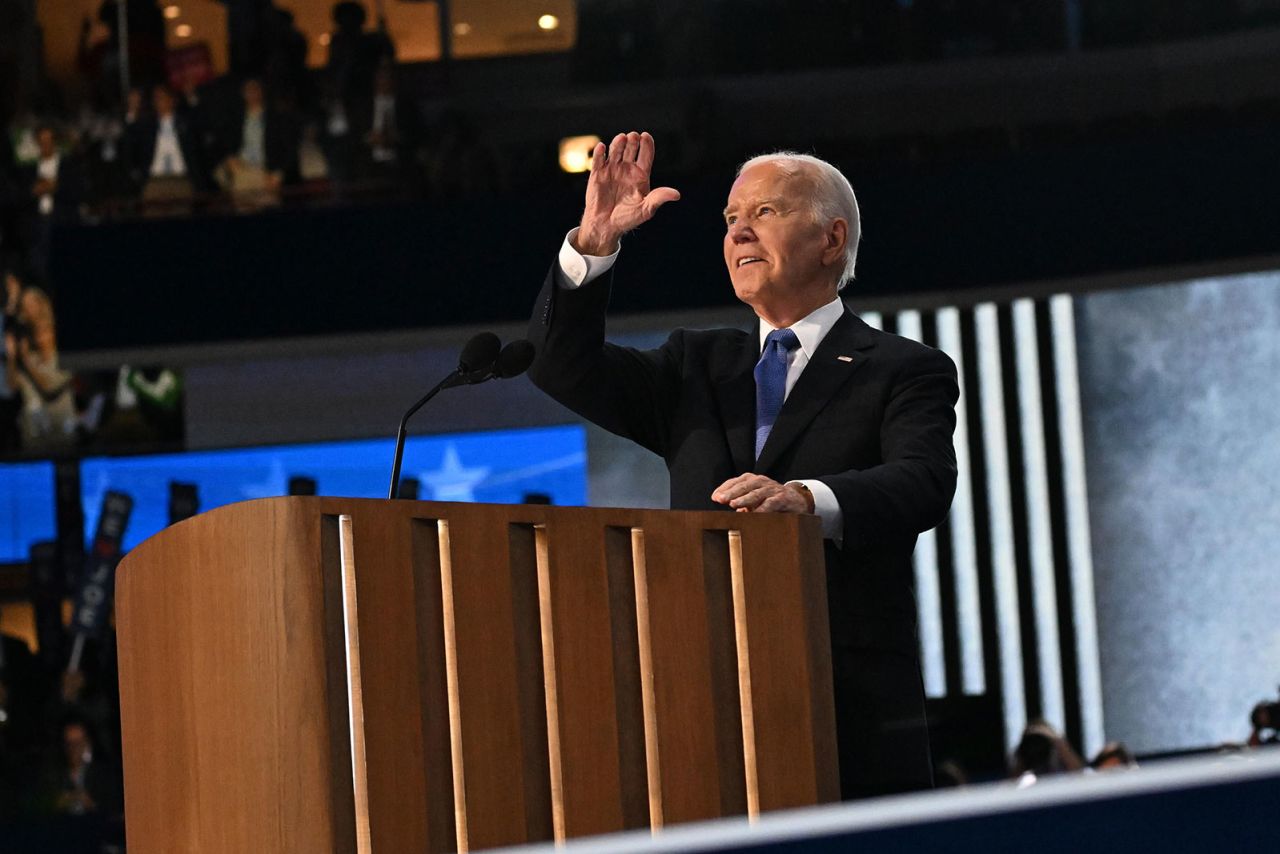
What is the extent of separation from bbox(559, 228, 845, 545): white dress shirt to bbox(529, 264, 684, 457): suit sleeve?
1cm

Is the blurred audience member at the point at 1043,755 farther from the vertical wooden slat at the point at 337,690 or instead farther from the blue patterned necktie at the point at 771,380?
the vertical wooden slat at the point at 337,690

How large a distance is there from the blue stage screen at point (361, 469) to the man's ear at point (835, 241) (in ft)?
21.8

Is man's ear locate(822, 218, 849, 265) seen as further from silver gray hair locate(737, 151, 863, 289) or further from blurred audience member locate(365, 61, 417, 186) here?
blurred audience member locate(365, 61, 417, 186)

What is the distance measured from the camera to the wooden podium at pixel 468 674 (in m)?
1.65

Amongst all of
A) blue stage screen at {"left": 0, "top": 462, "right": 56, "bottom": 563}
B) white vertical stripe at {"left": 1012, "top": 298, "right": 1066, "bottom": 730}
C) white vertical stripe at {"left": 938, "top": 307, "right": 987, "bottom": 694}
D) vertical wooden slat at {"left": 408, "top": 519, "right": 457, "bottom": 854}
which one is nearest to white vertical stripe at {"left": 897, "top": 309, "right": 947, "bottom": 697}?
white vertical stripe at {"left": 938, "top": 307, "right": 987, "bottom": 694}

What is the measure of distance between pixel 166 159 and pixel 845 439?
6709mm

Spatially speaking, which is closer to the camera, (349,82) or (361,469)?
(349,82)

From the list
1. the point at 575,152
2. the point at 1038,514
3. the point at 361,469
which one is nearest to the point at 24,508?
the point at 361,469

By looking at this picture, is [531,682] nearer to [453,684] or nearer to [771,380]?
[453,684]

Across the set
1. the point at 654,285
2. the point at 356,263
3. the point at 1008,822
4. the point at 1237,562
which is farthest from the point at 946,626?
the point at 1008,822

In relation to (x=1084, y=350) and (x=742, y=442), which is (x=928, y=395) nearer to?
(x=742, y=442)

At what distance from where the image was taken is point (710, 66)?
830 centimetres

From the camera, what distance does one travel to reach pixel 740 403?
7.27 ft

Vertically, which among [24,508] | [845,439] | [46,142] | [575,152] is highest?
[46,142]
